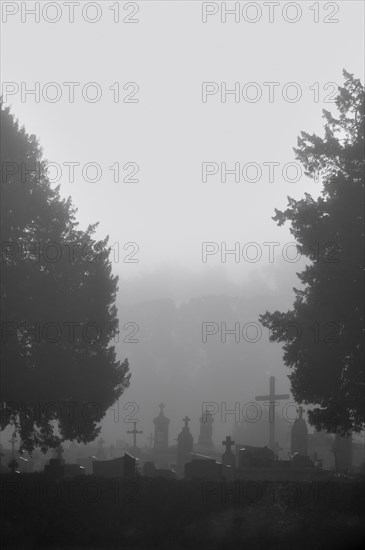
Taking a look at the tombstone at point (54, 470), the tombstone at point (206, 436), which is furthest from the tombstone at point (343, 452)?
the tombstone at point (54, 470)

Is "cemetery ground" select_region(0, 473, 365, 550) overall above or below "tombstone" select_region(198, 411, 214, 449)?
below

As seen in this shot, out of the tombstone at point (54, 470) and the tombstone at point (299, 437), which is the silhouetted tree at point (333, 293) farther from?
the tombstone at point (299, 437)

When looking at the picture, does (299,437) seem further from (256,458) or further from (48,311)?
(48,311)

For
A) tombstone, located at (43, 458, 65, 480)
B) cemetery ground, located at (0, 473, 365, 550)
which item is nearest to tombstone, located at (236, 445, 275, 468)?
tombstone, located at (43, 458, 65, 480)

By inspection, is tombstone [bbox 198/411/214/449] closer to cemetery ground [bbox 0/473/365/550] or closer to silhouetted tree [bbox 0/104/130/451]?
silhouetted tree [bbox 0/104/130/451]

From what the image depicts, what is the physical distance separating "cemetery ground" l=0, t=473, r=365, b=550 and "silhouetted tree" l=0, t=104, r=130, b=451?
2.65 metres

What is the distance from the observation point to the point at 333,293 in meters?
19.8

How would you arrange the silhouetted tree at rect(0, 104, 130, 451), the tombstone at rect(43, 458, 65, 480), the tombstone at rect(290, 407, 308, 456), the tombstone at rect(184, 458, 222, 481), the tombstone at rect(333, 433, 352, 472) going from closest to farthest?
the tombstone at rect(43, 458, 65, 480) < the silhouetted tree at rect(0, 104, 130, 451) < the tombstone at rect(184, 458, 222, 481) < the tombstone at rect(333, 433, 352, 472) < the tombstone at rect(290, 407, 308, 456)

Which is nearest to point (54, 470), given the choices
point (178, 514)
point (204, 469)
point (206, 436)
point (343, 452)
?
point (204, 469)

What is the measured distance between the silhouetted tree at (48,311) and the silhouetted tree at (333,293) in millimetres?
6175

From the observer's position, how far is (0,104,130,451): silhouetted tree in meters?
22.9

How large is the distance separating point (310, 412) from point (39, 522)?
7.04m

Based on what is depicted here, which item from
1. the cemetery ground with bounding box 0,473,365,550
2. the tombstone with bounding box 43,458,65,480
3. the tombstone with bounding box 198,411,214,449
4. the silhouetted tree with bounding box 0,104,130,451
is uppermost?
the silhouetted tree with bounding box 0,104,130,451

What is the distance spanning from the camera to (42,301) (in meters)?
23.6
